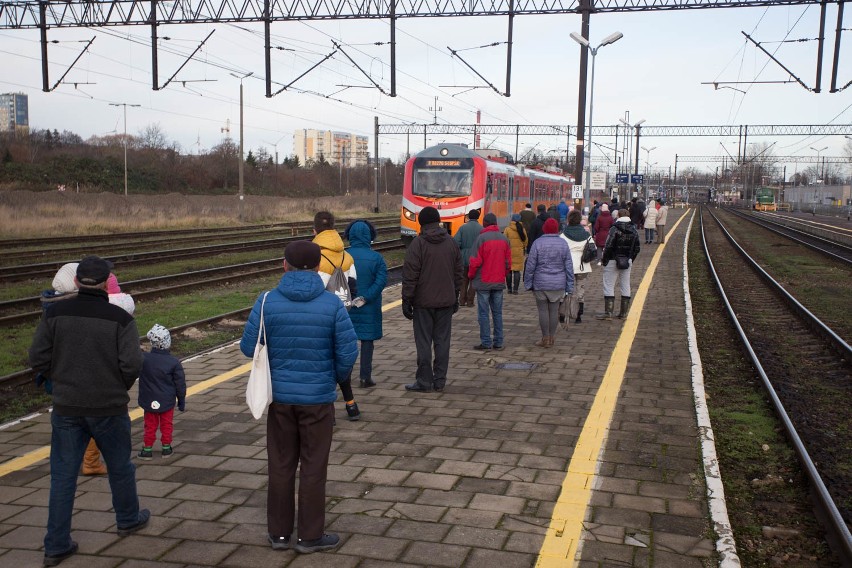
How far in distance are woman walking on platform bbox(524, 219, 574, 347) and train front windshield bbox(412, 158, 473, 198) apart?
13.5m

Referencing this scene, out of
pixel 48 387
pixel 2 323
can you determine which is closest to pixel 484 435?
pixel 48 387

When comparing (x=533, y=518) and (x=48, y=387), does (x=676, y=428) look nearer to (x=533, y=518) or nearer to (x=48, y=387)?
(x=533, y=518)

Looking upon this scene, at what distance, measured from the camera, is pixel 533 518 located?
4.90 metres

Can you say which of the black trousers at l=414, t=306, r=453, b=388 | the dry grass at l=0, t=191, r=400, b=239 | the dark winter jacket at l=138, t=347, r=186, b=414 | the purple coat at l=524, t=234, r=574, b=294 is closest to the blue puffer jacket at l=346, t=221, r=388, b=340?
the black trousers at l=414, t=306, r=453, b=388

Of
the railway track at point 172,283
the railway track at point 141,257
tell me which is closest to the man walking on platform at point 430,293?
the railway track at point 172,283

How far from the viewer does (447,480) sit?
5547 millimetres

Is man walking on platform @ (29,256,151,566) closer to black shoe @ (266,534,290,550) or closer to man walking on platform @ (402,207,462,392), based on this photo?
black shoe @ (266,534,290,550)

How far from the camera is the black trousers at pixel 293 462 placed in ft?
14.8

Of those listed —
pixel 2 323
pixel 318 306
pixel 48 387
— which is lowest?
pixel 2 323

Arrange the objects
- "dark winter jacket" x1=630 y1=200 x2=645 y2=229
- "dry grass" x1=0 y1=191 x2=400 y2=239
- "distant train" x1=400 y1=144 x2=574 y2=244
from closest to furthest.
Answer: "distant train" x1=400 y1=144 x2=574 y2=244 → "dry grass" x1=0 y1=191 x2=400 y2=239 → "dark winter jacket" x1=630 y1=200 x2=645 y2=229

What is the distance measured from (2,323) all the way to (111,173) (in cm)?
5423

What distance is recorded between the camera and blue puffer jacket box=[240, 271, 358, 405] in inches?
178

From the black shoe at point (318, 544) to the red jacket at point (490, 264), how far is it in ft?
19.1

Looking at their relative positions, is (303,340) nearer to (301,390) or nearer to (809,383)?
(301,390)
